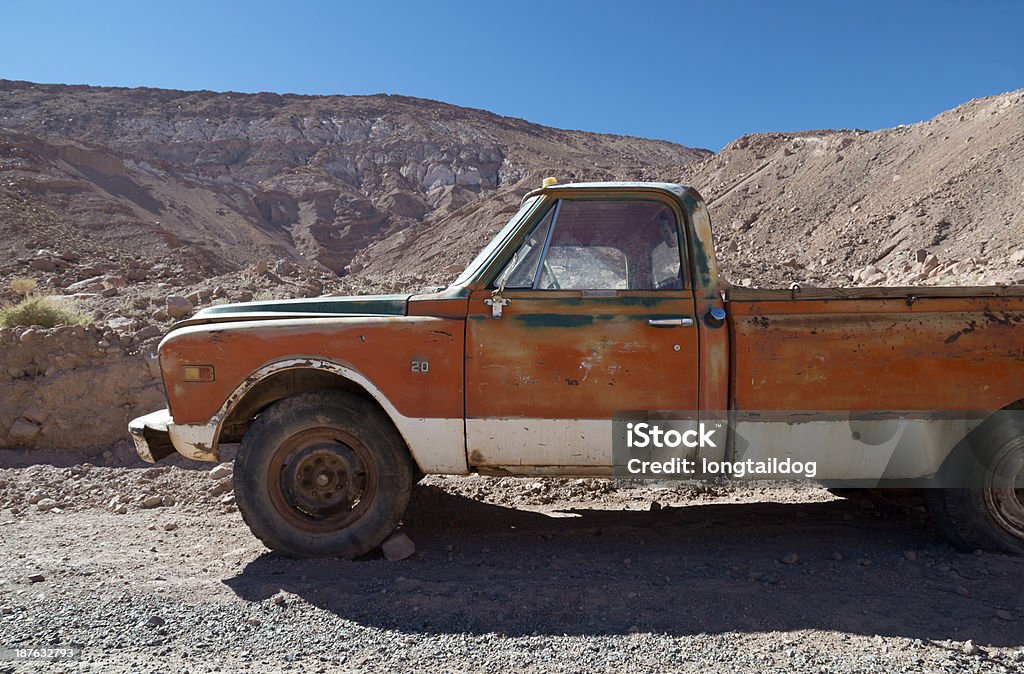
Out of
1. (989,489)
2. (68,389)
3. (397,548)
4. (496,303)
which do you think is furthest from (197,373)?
(989,489)

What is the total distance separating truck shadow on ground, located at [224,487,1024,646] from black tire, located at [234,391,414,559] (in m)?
0.15

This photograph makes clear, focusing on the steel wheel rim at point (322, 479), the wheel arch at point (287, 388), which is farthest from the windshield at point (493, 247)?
the steel wheel rim at point (322, 479)

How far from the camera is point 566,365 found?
3.92 meters

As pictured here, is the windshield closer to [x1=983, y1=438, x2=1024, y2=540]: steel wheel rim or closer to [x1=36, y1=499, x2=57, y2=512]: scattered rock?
[x1=983, y1=438, x2=1024, y2=540]: steel wheel rim

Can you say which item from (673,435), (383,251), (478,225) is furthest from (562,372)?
(383,251)

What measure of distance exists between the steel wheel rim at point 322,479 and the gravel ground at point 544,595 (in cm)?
26

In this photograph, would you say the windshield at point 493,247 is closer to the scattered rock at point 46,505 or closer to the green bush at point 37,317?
the scattered rock at point 46,505

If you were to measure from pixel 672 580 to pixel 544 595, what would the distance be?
67 centimetres

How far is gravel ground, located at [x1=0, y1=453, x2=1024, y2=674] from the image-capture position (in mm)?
3121

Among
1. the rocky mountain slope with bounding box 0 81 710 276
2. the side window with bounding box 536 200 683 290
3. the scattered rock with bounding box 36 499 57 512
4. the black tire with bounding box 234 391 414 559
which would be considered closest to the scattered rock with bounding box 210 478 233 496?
the scattered rock with bounding box 36 499 57 512

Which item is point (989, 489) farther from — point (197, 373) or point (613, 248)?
point (197, 373)

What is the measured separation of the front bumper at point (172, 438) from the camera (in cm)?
408

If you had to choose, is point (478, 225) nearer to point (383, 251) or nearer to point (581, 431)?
point (383, 251)

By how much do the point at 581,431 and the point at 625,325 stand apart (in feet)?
1.93
